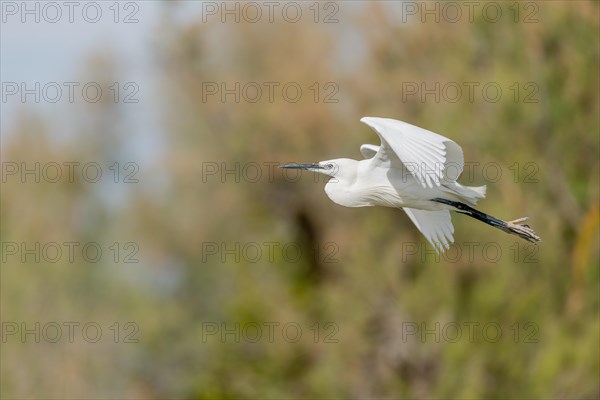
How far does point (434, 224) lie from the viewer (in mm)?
5516

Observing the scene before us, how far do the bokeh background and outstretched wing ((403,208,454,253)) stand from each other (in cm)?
592

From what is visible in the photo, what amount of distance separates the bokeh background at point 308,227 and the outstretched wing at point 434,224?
19.4 feet

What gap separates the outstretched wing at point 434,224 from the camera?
17.8ft

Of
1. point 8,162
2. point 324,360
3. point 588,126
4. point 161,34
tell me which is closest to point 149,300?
point 8,162

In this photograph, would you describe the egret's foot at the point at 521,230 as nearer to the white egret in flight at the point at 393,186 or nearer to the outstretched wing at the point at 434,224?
the white egret in flight at the point at 393,186

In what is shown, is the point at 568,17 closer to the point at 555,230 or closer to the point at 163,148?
the point at 555,230
